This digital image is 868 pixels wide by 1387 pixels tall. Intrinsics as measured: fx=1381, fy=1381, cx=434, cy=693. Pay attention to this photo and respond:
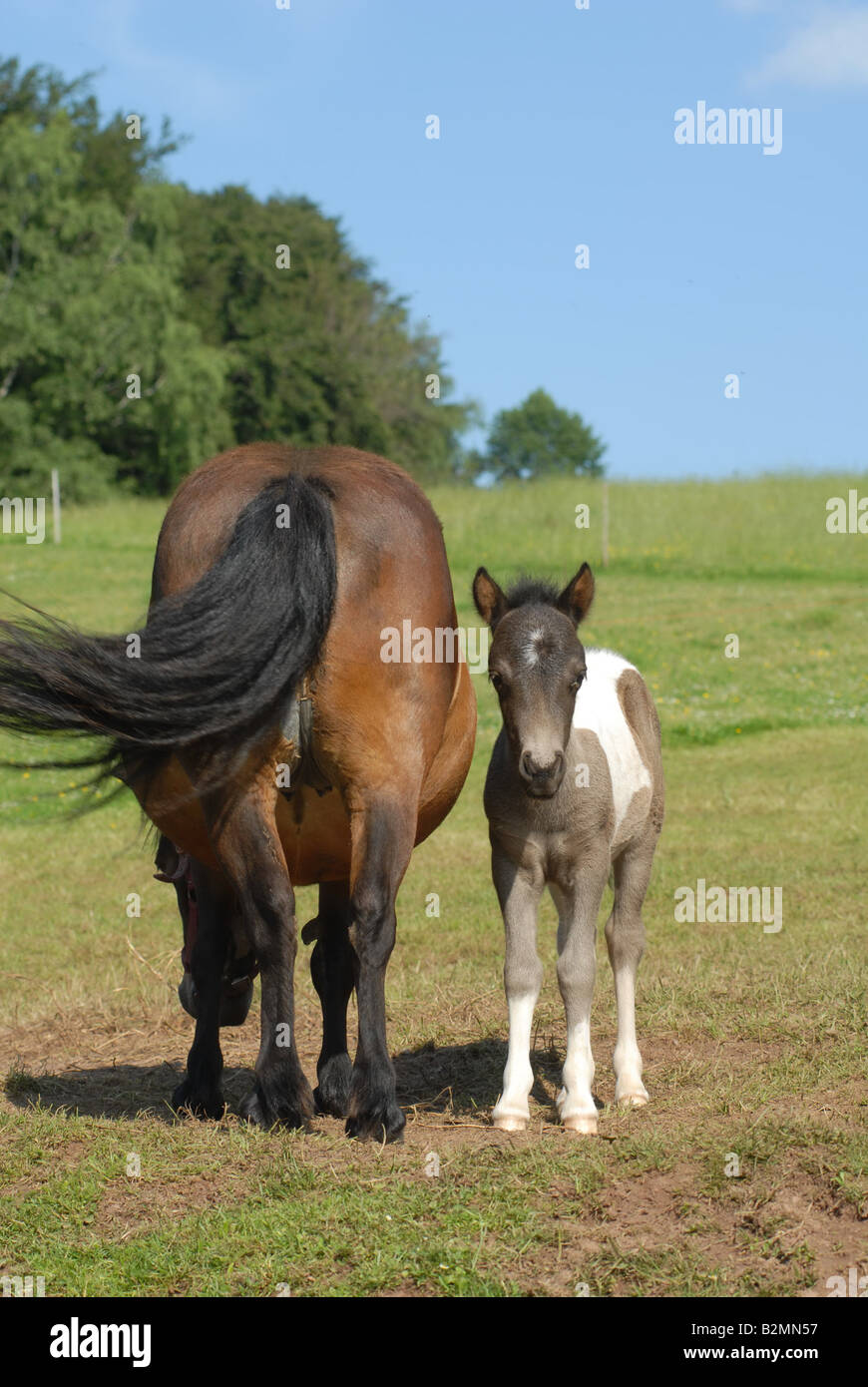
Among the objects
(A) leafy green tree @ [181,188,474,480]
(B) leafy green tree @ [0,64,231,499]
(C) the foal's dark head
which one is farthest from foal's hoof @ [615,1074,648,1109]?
(A) leafy green tree @ [181,188,474,480]

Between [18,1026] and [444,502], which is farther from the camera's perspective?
[444,502]

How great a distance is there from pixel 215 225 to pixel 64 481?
17240mm

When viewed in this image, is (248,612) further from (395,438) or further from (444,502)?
(395,438)

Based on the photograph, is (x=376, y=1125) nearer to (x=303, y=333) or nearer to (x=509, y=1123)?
(x=509, y=1123)

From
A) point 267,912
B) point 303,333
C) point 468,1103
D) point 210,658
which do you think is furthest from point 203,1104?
point 303,333

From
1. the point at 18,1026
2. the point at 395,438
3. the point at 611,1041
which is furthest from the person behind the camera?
the point at 395,438

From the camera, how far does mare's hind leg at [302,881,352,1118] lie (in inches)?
226

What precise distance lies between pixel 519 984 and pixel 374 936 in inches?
26.2

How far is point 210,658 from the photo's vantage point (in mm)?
4781

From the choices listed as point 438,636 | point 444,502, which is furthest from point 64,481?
point 438,636

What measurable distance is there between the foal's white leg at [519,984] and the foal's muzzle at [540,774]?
1.80 ft

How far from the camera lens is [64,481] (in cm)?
4709

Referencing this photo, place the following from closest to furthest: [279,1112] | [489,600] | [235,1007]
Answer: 1. [279,1112]
2. [489,600]
3. [235,1007]

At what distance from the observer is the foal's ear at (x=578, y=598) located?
5164 millimetres
